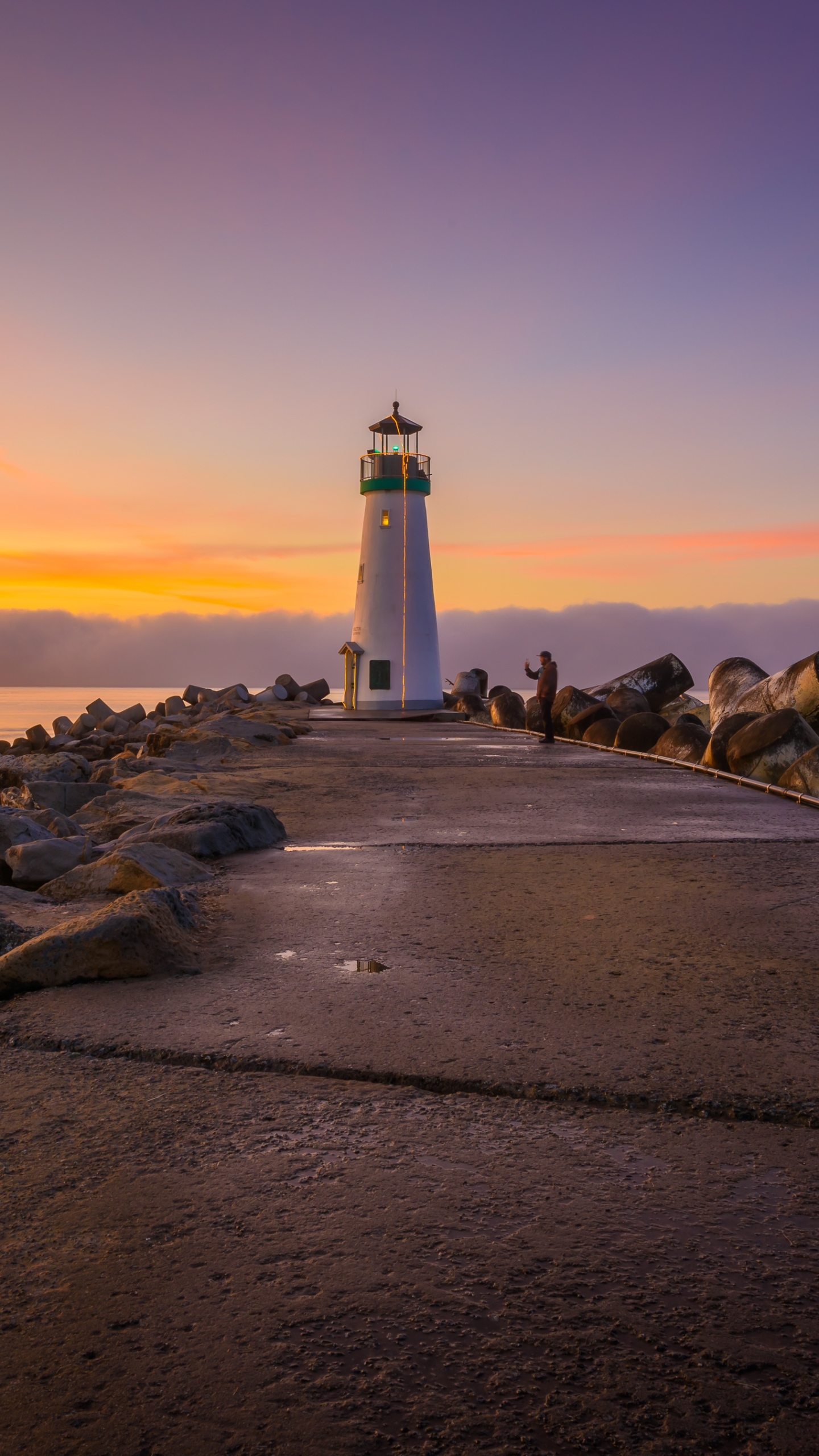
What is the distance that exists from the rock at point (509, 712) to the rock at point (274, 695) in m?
9.32

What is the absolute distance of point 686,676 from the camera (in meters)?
22.3

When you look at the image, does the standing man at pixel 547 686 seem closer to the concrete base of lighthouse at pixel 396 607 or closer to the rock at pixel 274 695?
the concrete base of lighthouse at pixel 396 607

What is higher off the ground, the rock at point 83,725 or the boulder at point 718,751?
the boulder at point 718,751

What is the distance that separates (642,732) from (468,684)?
59.8 feet

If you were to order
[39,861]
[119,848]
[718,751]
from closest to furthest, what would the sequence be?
[119,848], [39,861], [718,751]

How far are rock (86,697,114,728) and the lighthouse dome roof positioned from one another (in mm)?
10598

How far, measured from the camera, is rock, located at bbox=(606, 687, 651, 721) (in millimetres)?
19891

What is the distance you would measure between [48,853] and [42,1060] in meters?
2.50

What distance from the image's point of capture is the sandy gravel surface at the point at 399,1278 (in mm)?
1324

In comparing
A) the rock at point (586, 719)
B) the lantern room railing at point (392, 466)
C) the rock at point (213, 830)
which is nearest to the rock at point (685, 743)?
the rock at point (586, 719)

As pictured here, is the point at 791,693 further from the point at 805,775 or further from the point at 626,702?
the point at 805,775

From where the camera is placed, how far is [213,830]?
5.28m

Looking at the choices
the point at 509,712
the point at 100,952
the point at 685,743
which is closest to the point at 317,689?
the point at 509,712

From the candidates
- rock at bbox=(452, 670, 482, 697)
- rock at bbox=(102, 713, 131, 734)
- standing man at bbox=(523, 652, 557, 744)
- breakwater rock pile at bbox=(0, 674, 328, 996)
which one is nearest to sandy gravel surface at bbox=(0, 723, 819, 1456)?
breakwater rock pile at bbox=(0, 674, 328, 996)
